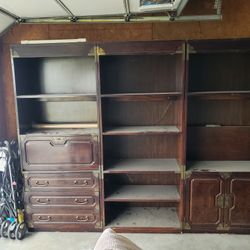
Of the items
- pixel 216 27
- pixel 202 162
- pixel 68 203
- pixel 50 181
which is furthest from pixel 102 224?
pixel 216 27

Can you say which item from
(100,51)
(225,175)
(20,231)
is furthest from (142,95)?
(20,231)

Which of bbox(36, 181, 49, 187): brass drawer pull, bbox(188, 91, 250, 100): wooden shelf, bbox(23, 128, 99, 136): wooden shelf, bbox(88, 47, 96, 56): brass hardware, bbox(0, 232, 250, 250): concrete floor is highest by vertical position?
bbox(88, 47, 96, 56): brass hardware

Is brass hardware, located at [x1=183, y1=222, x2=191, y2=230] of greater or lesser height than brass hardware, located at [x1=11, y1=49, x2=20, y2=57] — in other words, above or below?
below

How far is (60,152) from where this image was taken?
8.65 feet

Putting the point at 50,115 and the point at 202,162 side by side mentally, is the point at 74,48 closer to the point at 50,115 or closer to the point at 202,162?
the point at 50,115

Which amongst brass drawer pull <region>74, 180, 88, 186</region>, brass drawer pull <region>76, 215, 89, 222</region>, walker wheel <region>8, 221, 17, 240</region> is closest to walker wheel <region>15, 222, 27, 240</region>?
walker wheel <region>8, 221, 17, 240</region>

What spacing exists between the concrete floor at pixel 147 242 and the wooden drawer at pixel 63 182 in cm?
48

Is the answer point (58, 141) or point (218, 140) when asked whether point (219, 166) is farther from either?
point (58, 141)

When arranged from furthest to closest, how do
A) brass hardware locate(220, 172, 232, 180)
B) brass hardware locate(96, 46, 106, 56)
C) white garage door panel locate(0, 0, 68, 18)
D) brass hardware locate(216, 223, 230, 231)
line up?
brass hardware locate(216, 223, 230, 231) < brass hardware locate(220, 172, 232, 180) < brass hardware locate(96, 46, 106, 56) < white garage door panel locate(0, 0, 68, 18)

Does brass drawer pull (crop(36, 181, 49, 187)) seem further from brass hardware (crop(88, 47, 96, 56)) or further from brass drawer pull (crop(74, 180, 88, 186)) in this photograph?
brass hardware (crop(88, 47, 96, 56))

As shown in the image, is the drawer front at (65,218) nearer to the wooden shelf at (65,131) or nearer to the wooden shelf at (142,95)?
the wooden shelf at (65,131)

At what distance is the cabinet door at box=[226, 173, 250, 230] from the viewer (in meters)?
2.56

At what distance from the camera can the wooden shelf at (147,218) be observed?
273cm

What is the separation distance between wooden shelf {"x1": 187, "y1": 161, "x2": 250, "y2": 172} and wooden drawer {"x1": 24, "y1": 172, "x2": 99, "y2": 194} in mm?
1022
